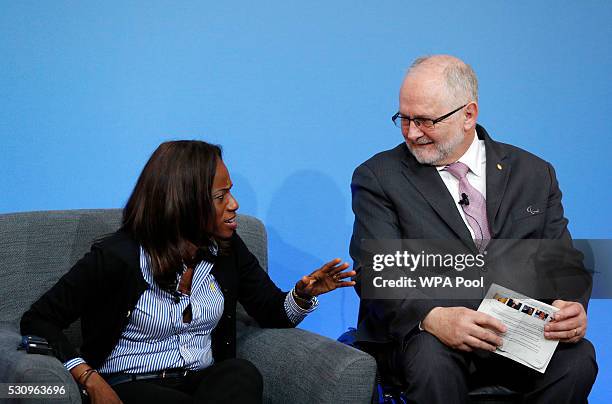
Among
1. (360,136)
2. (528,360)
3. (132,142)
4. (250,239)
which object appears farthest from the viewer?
(360,136)

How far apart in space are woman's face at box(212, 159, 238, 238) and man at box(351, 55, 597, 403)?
45cm

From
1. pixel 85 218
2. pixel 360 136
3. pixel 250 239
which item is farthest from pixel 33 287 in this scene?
pixel 360 136

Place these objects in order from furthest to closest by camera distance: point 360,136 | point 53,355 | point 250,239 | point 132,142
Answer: point 360,136
point 132,142
point 250,239
point 53,355

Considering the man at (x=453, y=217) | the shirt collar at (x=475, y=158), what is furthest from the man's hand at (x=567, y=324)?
the shirt collar at (x=475, y=158)

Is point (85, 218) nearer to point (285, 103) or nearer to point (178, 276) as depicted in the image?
point (178, 276)

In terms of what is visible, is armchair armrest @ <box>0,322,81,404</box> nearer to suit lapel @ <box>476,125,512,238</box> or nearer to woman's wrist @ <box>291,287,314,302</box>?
woman's wrist @ <box>291,287,314,302</box>

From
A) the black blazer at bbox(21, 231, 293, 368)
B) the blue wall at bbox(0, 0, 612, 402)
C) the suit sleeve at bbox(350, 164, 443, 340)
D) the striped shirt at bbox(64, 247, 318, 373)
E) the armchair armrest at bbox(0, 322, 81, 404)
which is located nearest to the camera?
the armchair armrest at bbox(0, 322, 81, 404)

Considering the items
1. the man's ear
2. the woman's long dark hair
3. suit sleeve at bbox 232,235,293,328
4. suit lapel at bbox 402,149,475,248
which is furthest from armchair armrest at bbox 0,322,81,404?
the man's ear

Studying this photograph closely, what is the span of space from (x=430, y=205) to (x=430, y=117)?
283 mm

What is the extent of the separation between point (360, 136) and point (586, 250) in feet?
3.27

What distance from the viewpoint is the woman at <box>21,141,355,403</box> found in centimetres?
237

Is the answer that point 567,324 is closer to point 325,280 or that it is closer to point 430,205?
point 430,205

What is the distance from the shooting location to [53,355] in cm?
221

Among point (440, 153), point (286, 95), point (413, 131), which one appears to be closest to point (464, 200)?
point (440, 153)
